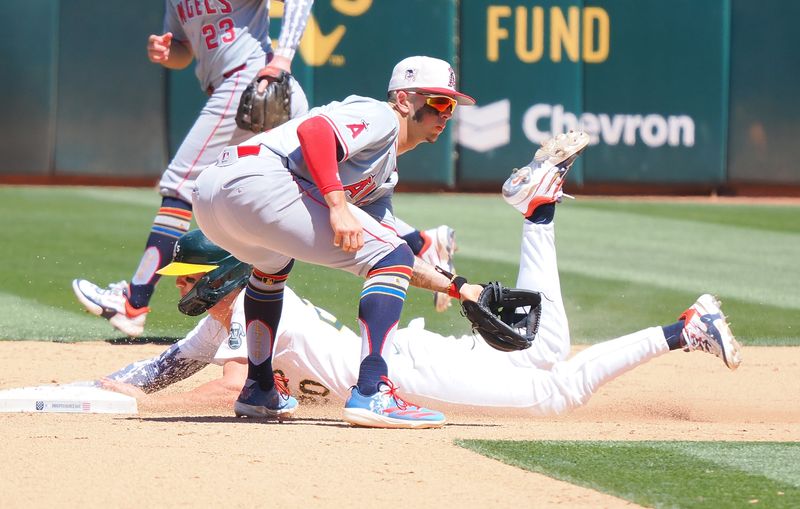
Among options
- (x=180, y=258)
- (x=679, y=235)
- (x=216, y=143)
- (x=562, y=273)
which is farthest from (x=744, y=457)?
(x=679, y=235)

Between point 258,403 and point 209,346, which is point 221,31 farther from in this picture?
point 258,403

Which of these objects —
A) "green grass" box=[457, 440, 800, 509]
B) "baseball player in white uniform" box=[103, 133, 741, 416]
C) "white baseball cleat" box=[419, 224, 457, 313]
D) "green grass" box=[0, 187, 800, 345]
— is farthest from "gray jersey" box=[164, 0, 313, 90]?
"green grass" box=[457, 440, 800, 509]

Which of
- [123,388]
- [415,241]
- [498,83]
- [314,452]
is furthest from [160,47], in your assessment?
[498,83]

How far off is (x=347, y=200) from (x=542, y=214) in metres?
1.08

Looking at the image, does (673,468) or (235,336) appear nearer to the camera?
(673,468)

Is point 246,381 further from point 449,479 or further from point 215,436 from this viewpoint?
point 449,479

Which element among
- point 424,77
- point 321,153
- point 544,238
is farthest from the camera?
point 544,238

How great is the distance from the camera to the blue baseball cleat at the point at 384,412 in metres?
4.33

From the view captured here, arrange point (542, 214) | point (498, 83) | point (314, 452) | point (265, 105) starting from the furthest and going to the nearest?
point (498, 83)
point (265, 105)
point (542, 214)
point (314, 452)

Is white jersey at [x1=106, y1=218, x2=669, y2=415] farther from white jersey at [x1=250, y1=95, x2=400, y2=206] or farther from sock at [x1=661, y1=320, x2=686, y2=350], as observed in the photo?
white jersey at [x1=250, y1=95, x2=400, y2=206]

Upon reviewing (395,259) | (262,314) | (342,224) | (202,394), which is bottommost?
(202,394)

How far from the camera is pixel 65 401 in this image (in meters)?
4.65

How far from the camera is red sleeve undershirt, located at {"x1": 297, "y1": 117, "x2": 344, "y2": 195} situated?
416 cm

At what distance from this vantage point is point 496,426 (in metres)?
4.61
